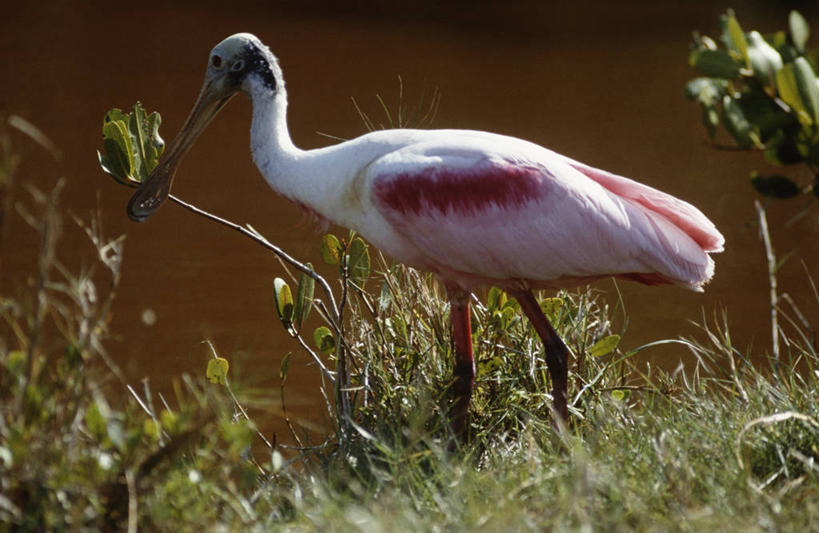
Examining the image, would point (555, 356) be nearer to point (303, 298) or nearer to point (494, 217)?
point (494, 217)

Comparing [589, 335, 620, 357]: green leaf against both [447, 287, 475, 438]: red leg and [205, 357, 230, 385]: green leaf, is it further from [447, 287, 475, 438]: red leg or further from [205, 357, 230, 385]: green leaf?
[205, 357, 230, 385]: green leaf

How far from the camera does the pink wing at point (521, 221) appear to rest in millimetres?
3734

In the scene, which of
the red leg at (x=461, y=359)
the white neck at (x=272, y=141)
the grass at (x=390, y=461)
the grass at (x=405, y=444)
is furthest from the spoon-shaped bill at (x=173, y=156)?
the red leg at (x=461, y=359)

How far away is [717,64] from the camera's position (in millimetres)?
2775

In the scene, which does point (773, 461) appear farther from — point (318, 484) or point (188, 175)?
point (188, 175)

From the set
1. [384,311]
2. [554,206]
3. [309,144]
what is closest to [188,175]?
[309,144]

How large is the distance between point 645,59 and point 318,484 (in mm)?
9452

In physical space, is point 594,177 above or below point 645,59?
above

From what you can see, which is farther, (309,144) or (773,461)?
(309,144)

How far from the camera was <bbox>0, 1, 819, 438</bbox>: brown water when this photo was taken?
19.9 feet

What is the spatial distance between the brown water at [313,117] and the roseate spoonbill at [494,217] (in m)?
0.85

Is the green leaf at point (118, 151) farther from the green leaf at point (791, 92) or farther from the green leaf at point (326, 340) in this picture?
the green leaf at point (791, 92)

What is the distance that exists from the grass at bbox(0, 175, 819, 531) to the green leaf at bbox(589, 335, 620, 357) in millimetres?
174

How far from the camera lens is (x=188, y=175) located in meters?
7.98
